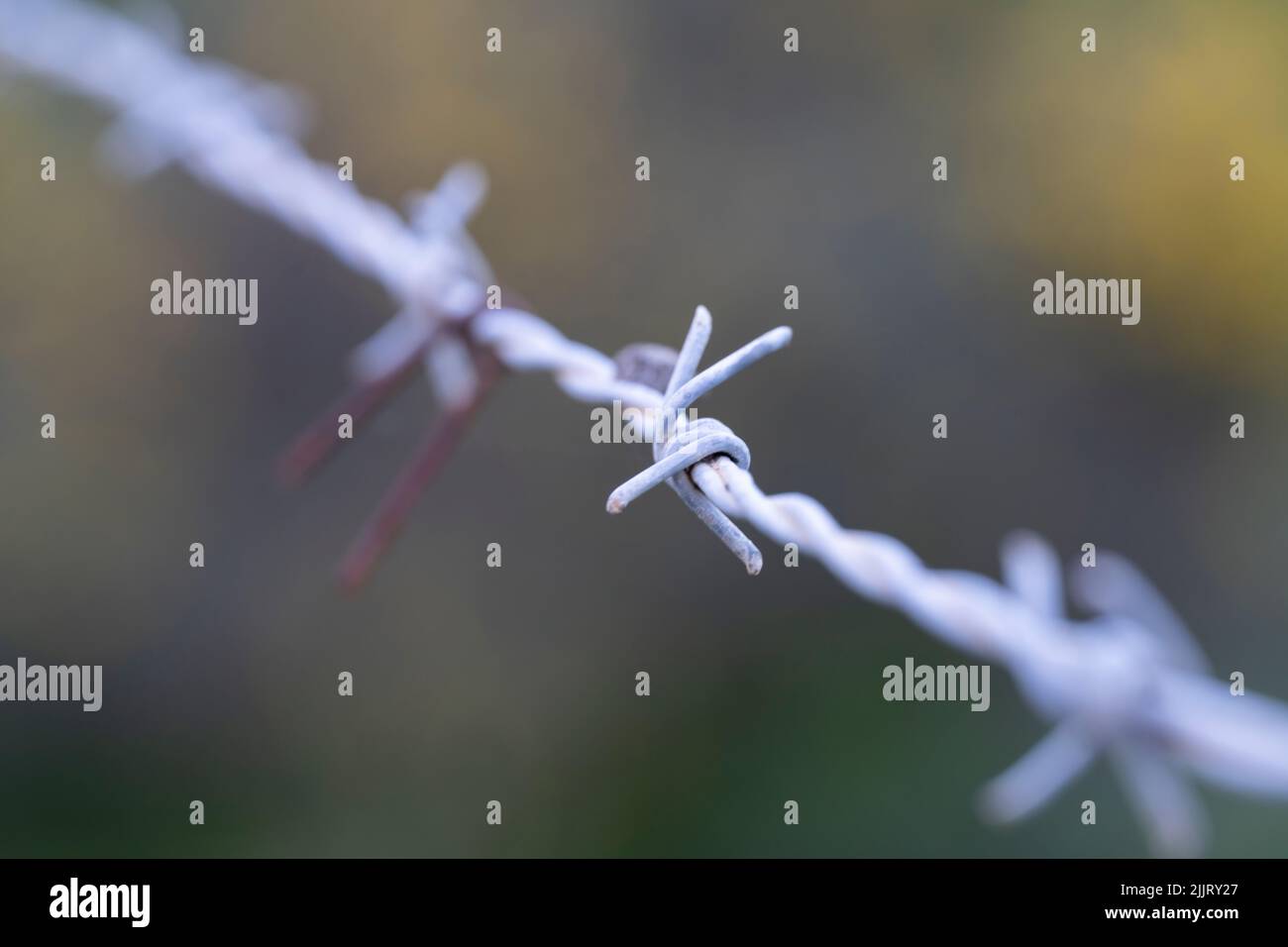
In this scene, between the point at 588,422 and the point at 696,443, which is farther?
the point at 588,422

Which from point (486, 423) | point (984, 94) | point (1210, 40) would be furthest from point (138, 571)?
point (1210, 40)

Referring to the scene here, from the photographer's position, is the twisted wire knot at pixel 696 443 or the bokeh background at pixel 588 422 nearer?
the twisted wire knot at pixel 696 443

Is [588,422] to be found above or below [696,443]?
above

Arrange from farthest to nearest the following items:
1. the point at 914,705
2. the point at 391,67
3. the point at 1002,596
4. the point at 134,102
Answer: the point at 914,705 < the point at 391,67 < the point at 134,102 < the point at 1002,596

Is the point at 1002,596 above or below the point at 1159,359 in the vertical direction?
below

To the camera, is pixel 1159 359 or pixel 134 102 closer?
pixel 134 102

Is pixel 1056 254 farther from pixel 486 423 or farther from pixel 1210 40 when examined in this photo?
pixel 486 423
